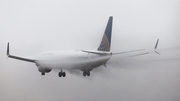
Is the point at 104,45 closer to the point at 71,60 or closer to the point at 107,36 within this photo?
the point at 107,36

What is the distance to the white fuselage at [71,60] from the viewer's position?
22.9 ft

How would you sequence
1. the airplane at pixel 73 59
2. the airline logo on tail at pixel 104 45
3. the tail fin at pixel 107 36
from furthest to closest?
the tail fin at pixel 107 36 < the airline logo on tail at pixel 104 45 < the airplane at pixel 73 59

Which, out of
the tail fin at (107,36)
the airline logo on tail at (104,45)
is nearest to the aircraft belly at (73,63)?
the airline logo on tail at (104,45)

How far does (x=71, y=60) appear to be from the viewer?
7.00 metres

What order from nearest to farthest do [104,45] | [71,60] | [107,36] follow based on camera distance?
[71,60] < [104,45] < [107,36]

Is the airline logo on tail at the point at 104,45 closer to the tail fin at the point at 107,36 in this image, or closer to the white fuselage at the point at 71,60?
the tail fin at the point at 107,36

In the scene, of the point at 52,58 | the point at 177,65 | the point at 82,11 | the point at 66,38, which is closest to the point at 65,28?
the point at 66,38

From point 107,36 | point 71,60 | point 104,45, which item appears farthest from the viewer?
point 107,36

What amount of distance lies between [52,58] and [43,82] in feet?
5.84

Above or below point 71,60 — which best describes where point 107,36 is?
above

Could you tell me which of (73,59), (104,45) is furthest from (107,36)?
(73,59)

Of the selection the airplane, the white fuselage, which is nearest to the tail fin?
the airplane

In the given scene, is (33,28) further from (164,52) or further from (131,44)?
(164,52)

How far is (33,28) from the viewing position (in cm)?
814
